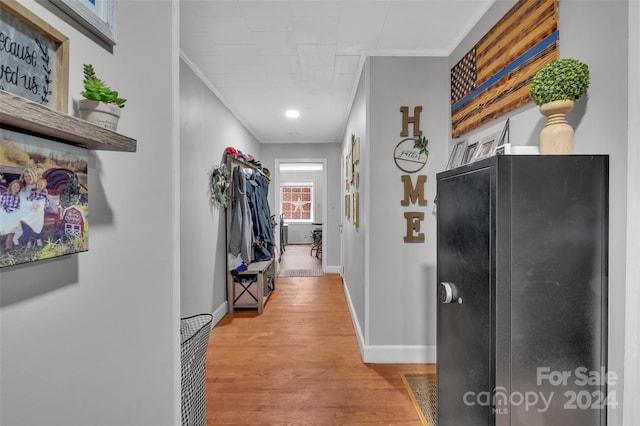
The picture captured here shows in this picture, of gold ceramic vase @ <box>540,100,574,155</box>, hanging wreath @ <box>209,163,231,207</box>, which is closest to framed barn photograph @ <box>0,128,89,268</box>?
gold ceramic vase @ <box>540,100,574,155</box>

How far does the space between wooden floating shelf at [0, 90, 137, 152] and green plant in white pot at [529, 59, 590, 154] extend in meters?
1.28

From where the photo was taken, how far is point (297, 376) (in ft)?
7.22

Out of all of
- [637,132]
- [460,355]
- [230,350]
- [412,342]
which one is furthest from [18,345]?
[412,342]

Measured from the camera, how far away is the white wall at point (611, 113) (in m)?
0.93

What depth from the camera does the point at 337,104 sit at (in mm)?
3598

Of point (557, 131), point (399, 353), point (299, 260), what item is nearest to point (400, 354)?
point (399, 353)

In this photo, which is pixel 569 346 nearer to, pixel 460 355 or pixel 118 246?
pixel 460 355

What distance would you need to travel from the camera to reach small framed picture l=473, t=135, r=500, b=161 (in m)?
1.58

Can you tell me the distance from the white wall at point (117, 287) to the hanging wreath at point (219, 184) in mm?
2057

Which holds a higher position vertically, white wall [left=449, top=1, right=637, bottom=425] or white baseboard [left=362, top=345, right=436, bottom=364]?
white wall [left=449, top=1, right=637, bottom=425]

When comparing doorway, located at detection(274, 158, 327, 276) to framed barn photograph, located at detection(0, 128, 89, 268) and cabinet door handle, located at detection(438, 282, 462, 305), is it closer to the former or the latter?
cabinet door handle, located at detection(438, 282, 462, 305)

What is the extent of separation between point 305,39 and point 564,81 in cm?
165

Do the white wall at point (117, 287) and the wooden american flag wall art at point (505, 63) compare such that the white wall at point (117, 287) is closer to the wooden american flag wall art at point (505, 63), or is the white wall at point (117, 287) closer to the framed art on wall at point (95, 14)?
the framed art on wall at point (95, 14)

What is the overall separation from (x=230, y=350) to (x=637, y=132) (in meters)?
2.76
